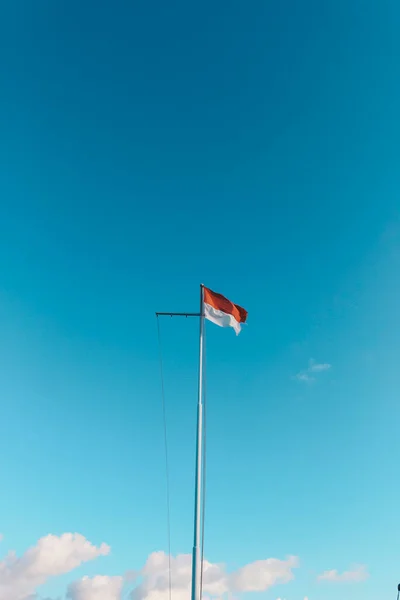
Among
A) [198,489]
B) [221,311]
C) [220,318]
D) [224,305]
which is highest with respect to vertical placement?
[224,305]

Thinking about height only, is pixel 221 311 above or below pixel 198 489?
above

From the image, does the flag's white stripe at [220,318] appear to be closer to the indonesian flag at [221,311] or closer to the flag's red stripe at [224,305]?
the indonesian flag at [221,311]

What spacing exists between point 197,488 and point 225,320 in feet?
32.5

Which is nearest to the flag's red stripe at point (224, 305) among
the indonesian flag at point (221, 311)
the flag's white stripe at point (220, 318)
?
the indonesian flag at point (221, 311)

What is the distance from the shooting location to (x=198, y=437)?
22453 mm

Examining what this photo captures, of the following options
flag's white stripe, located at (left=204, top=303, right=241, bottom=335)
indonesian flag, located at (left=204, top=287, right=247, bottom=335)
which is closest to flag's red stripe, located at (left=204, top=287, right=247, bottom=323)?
indonesian flag, located at (left=204, top=287, right=247, bottom=335)

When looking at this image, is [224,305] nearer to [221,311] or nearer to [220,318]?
[221,311]

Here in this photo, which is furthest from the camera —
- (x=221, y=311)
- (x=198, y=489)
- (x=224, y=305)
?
(x=224, y=305)

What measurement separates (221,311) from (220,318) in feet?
1.36

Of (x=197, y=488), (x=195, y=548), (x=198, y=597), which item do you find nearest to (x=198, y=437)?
(x=197, y=488)

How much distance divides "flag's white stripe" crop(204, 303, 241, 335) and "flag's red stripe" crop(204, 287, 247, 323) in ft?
0.58

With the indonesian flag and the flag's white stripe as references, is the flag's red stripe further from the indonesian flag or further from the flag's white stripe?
the flag's white stripe

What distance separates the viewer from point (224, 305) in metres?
28.0

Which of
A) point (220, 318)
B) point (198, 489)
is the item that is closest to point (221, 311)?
point (220, 318)
